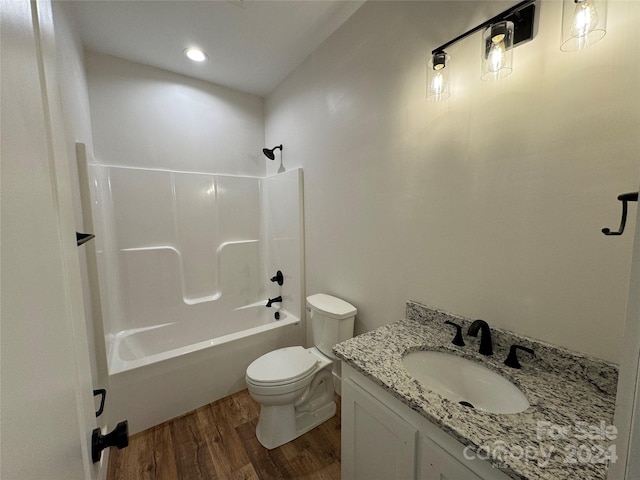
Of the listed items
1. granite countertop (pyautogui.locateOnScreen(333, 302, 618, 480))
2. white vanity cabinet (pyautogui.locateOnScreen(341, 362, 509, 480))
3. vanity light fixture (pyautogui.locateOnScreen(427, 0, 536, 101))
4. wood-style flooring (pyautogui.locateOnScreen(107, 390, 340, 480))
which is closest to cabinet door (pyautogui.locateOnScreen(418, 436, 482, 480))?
white vanity cabinet (pyautogui.locateOnScreen(341, 362, 509, 480))

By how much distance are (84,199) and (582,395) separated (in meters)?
2.44

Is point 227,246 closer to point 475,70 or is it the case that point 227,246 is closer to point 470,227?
point 470,227

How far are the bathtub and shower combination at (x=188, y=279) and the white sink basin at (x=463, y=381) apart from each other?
4.38ft

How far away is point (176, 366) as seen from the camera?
1.75 metres

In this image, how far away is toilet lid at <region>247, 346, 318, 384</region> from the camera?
4.94 feet

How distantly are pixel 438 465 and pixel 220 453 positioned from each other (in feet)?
4.38

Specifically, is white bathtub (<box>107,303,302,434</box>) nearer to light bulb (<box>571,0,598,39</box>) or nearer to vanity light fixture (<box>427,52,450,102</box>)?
vanity light fixture (<box>427,52,450,102</box>)

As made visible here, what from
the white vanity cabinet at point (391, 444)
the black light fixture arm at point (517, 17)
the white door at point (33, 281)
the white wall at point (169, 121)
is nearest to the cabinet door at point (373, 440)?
the white vanity cabinet at point (391, 444)

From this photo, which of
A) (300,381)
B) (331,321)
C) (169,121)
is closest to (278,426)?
(300,381)

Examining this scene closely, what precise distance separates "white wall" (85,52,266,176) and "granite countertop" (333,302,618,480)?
87.0 inches

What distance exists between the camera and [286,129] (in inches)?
93.6

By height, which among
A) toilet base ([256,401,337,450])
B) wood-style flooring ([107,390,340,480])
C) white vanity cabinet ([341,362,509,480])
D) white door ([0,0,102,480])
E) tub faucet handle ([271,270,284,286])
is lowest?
wood-style flooring ([107,390,340,480])

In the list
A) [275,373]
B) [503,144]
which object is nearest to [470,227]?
[503,144]

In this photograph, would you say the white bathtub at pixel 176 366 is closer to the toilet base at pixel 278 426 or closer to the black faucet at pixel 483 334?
the toilet base at pixel 278 426
